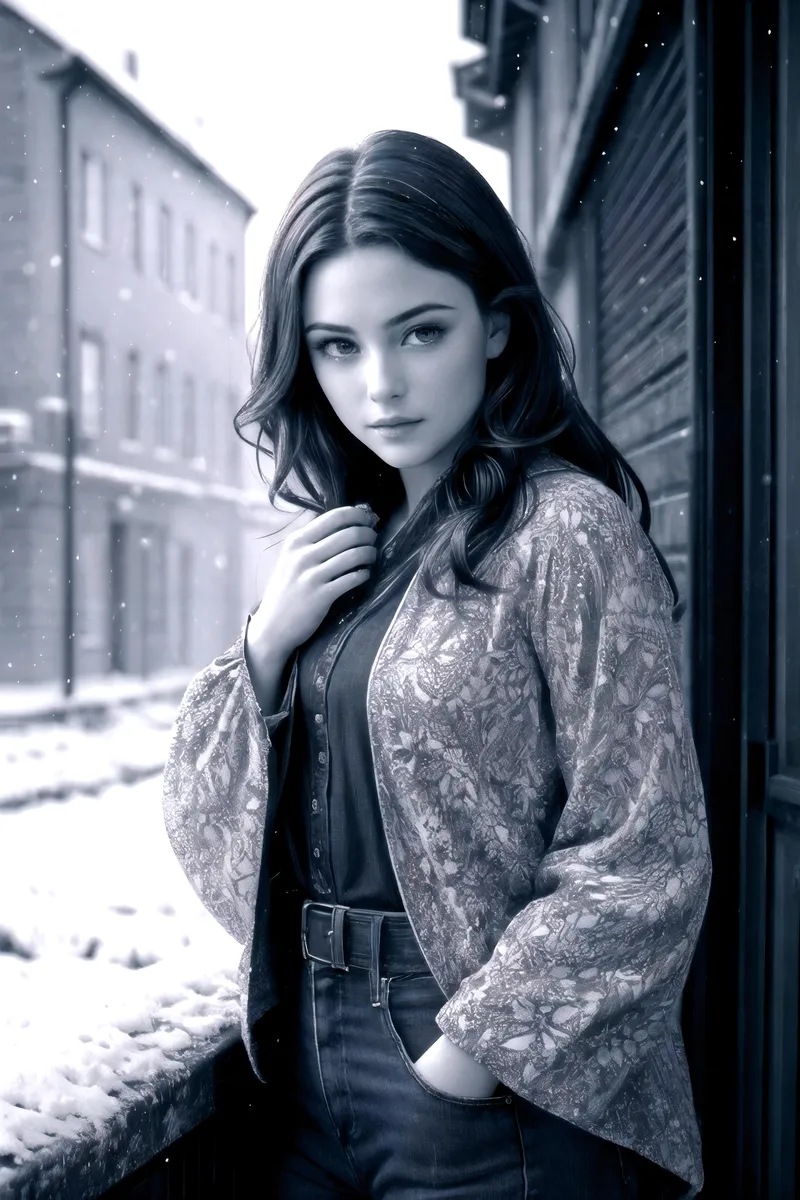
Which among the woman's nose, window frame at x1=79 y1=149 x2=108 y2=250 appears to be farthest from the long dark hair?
window frame at x1=79 y1=149 x2=108 y2=250

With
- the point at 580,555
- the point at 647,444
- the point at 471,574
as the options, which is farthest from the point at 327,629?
the point at 647,444

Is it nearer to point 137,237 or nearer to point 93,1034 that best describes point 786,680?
point 93,1034

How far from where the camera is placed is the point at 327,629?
1.24 meters

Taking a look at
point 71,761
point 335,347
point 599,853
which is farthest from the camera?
point 71,761

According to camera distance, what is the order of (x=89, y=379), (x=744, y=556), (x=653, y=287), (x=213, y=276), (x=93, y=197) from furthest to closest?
(x=89, y=379)
(x=93, y=197)
(x=213, y=276)
(x=653, y=287)
(x=744, y=556)

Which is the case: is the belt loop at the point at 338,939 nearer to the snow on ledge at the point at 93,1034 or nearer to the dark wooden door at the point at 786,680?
the snow on ledge at the point at 93,1034

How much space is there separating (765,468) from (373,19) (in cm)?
128

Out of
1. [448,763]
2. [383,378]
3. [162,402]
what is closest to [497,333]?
[383,378]

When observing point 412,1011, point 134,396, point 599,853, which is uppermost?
point 134,396

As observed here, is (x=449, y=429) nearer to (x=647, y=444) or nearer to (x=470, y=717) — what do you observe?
(x=470, y=717)

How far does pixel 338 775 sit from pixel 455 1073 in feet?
1.05

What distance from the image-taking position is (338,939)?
112 cm

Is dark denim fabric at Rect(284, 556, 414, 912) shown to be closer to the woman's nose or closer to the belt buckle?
the belt buckle

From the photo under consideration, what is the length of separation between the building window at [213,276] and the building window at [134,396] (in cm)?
584
